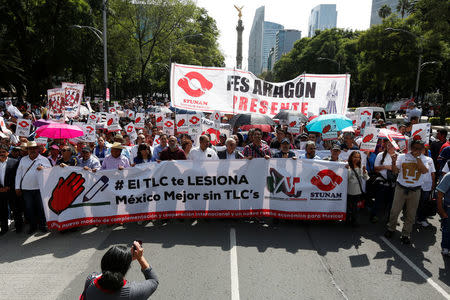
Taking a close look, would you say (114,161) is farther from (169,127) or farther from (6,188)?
(169,127)

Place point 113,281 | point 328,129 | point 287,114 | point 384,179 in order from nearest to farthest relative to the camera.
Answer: point 113,281 → point 384,179 → point 328,129 → point 287,114

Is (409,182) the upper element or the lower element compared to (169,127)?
lower

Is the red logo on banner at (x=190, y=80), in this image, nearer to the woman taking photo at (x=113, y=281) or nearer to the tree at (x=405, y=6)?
the woman taking photo at (x=113, y=281)

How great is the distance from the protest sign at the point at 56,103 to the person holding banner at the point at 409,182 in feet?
37.0

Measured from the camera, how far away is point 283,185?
20.7 ft

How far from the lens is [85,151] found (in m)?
6.38

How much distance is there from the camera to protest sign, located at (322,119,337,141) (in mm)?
8250

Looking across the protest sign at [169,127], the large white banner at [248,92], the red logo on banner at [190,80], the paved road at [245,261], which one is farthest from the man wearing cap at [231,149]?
the protest sign at [169,127]

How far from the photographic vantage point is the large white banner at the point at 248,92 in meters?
8.82

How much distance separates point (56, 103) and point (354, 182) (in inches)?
427

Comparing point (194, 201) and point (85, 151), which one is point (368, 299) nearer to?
point (194, 201)

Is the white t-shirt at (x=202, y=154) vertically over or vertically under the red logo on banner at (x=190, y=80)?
under

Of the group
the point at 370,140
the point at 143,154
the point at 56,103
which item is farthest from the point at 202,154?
the point at 56,103

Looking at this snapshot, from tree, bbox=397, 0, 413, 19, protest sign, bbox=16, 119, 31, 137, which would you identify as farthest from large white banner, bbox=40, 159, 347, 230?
tree, bbox=397, 0, 413, 19
